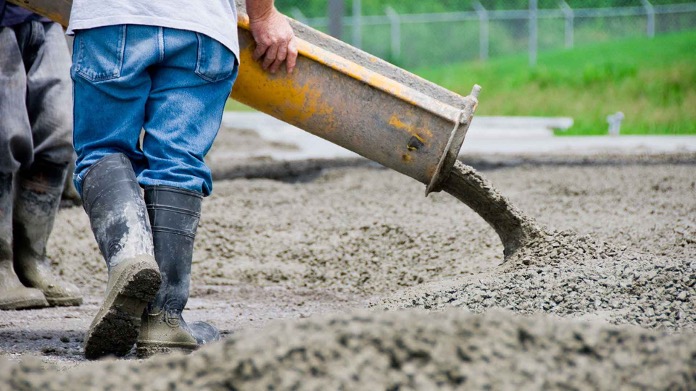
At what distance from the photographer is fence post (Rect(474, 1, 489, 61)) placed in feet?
83.3

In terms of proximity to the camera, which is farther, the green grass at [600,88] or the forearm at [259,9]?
the green grass at [600,88]

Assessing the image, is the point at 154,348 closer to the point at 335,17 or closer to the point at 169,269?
the point at 169,269

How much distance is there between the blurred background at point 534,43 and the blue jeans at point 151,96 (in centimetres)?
1186

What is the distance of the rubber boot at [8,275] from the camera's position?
370cm

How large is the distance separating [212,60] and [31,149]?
1.21 meters

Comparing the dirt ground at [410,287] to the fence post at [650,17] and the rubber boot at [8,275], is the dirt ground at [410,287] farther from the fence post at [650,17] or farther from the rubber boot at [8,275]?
the fence post at [650,17]

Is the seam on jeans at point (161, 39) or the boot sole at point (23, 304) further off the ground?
the seam on jeans at point (161, 39)

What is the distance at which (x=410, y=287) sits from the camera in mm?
3738

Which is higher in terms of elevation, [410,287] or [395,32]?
[395,32]

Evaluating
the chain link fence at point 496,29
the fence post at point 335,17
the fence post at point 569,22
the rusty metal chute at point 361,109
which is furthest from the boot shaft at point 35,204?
the fence post at point 569,22

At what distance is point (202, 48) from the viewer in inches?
110

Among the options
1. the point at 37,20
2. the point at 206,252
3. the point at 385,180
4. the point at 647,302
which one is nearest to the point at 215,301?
the point at 206,252

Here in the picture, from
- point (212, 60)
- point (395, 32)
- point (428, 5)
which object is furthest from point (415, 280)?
point (428, 5)

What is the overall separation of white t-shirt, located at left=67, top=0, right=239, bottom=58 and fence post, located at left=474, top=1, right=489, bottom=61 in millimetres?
23007
